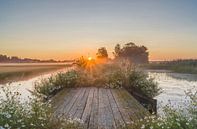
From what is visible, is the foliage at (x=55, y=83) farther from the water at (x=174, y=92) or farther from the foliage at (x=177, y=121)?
the foliage at (x=177, y=121)

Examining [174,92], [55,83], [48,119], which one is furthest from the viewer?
[174,92]

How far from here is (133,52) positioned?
4756 inches

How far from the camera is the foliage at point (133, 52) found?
374 feet

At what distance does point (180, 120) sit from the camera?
6.55 metres

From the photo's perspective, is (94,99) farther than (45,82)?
No

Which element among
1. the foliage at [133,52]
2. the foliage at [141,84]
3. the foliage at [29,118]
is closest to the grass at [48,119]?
the foliage at [29,118]

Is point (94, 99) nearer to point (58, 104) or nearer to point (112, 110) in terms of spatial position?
point (58, 104)

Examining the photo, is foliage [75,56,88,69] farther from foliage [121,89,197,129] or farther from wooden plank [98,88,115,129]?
foliage [121,89,197,129]

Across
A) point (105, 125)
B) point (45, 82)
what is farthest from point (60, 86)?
point (105, 125)

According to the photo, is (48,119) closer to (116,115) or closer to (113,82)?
(116,115)

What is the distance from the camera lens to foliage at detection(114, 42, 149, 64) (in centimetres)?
11406

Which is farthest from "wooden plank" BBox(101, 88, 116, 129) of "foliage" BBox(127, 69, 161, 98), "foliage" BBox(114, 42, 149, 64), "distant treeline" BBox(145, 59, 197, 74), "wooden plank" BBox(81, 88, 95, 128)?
"foliage" BBox(114, 42, 149, 64)

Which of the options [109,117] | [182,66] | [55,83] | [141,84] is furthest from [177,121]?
[182,66]

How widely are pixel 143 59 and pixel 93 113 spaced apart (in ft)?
382
